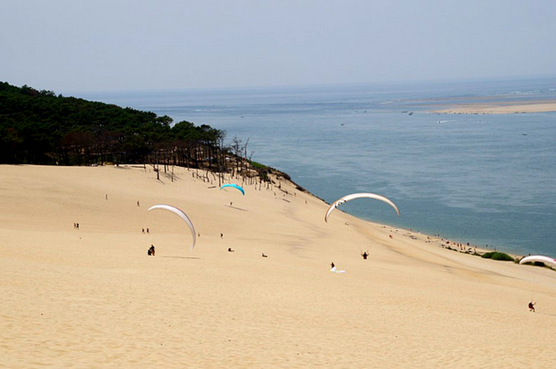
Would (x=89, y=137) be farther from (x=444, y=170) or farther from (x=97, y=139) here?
(x=444, y=170)

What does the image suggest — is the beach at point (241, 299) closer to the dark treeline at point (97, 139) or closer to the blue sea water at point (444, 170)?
the blue sea water at point (444, 170)

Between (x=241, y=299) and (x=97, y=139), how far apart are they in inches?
2349

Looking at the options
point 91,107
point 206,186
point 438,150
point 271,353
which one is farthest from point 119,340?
point 438,150

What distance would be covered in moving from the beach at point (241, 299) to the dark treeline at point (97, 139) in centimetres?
2312

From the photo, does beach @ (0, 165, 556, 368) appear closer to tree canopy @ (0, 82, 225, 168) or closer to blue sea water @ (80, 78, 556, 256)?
blue sea water @ (80, 78, 556, 256)

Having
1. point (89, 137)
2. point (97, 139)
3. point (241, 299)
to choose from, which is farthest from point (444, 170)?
point (241, 299)

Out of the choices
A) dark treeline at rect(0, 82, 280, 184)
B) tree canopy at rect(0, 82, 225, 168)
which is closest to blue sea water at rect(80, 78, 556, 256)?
dark treeline at rect(0, 82, 280, 184)

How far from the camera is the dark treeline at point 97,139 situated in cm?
6372

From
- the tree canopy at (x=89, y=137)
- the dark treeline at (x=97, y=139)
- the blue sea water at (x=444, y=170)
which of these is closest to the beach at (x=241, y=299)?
the blue sea water at (x=444, y=170)

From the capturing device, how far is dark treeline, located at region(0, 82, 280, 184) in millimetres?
63719

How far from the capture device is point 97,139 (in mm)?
72000

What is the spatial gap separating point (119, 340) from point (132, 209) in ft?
111

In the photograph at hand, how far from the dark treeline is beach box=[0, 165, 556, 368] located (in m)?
23.1

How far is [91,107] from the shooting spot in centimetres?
9938
